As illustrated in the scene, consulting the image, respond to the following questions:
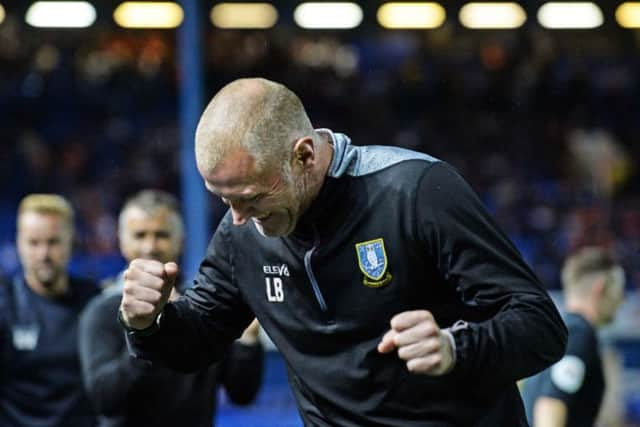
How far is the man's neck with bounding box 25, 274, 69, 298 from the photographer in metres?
6.30

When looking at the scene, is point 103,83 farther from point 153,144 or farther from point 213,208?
point 213,208

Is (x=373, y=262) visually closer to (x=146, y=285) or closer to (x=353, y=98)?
(x=146, y=285)

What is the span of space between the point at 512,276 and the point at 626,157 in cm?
1431

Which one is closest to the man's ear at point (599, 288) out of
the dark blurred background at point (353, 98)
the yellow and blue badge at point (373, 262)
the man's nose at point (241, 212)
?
the yellow and blue badge at point (373, 262)

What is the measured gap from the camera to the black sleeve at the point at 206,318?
3.52 metres

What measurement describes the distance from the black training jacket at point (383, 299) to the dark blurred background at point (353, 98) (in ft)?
41.7

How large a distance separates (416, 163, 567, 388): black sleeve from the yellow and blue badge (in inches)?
5.4

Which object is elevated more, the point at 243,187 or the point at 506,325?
the point at 243,187

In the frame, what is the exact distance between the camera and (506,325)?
3080mm

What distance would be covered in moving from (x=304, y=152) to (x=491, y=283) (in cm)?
57

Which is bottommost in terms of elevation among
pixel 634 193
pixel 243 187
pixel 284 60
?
pixel 634 193

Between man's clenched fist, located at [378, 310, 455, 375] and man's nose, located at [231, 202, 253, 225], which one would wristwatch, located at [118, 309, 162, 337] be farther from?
man's clenched fist, located at [378, 310, 455, 375]

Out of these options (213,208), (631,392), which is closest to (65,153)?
(213,208)

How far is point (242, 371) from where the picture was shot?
5391 millimetres
